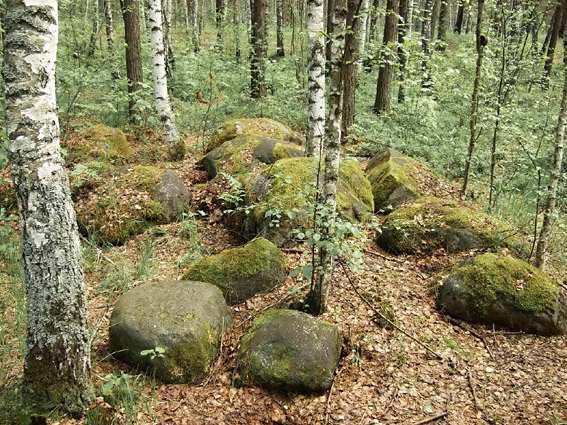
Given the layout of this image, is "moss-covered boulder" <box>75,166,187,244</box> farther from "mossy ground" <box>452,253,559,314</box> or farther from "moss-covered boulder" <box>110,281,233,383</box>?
"mossy ground" <box>452,253,559,314</box>

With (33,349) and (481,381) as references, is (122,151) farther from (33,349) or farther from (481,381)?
(481,381)

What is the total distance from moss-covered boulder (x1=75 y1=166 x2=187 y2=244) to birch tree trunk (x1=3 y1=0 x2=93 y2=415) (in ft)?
12.0

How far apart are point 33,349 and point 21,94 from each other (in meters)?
1.85

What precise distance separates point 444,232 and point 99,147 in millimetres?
7653

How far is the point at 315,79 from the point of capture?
7.38 metres

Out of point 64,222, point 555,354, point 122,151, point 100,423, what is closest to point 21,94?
point 64,222

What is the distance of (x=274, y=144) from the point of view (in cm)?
807

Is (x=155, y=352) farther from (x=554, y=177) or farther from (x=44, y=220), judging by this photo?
(x=554, y=177)

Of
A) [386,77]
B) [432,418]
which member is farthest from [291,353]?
[386,77]

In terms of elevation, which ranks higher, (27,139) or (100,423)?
(27,139)

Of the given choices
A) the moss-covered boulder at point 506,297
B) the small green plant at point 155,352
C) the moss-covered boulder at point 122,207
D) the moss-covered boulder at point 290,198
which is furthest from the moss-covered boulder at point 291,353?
the moss-covered boulder at point 122,207

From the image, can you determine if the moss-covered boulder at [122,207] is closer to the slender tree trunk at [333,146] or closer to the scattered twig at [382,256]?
the scattered twig at [382,256]

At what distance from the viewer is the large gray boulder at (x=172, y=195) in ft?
22.9

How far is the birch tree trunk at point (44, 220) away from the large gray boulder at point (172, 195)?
4.09 m
